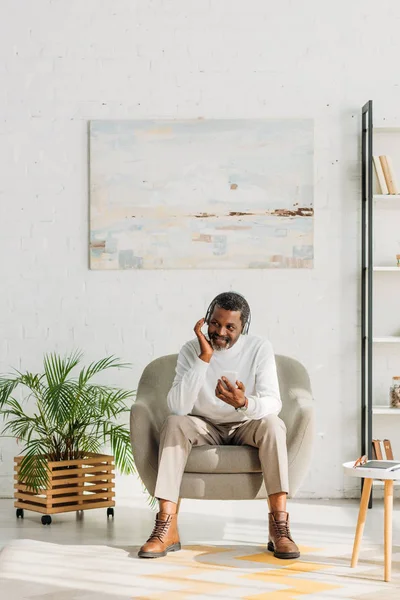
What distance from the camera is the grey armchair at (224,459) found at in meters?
3.62

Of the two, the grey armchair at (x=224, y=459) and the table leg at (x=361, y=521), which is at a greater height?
the grey armchair at (x=224, y=459)

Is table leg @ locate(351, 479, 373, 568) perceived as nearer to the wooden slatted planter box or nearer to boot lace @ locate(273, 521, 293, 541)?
boot lace @ locate(273, 521, 293, 541)

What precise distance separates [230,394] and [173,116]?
2.03 metres

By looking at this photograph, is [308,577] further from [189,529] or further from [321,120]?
[321,120]

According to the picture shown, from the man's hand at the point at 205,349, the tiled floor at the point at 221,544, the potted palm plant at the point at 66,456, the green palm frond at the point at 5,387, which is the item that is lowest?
the tiled floor at the point at 221,544

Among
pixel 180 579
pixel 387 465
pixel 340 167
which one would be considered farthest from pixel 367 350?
pixel 180 579

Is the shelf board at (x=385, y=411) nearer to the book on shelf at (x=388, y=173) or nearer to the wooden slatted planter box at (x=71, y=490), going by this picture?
the book on shelf at (x=388, y=173)

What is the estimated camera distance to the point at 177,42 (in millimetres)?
5105

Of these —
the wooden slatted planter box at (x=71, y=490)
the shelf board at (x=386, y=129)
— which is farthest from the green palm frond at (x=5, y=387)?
the shelf board at (x=386, y=129)

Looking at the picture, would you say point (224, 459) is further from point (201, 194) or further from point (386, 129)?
point (386, 129)

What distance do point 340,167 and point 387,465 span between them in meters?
2.22

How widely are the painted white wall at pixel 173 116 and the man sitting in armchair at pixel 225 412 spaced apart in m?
1.13

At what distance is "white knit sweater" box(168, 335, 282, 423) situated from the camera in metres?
3.79

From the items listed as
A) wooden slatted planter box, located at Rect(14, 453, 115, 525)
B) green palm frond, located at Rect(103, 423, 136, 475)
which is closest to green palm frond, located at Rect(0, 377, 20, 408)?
wooden slatted planter box, located at Rect(14, 453, 115, 525)
